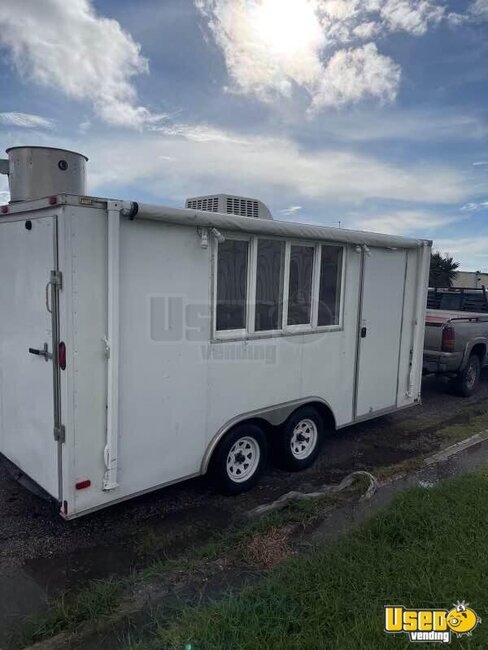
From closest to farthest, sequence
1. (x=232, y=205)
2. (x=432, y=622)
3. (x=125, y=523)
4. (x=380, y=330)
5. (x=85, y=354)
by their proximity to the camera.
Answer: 1. (x=432, y=622)
2. (x=85, y=354)
3. (x=125, y=523)
4. (x=232, y=205)
5. (x=380, y=330)

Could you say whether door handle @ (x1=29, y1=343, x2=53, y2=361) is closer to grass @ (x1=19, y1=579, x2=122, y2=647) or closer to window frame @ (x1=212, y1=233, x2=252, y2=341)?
window frame @ (x1=212, y1=233, x2=252, y2=341)

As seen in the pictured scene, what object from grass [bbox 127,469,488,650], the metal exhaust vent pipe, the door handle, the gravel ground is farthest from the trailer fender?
the metal exhaust vent pipe

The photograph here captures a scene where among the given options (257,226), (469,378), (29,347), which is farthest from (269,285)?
(469,378)

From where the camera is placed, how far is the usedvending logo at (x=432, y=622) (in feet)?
8.20

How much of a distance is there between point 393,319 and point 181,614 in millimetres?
4368

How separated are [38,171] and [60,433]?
2111 mm

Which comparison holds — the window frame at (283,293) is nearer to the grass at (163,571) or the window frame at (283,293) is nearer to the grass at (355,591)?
the grass at (163,571)

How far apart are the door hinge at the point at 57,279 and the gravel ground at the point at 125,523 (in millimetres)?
1974

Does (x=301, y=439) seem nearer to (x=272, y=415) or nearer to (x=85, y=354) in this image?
(x=272, y=415)

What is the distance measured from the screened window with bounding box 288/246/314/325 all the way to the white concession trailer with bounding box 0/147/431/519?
0.02m

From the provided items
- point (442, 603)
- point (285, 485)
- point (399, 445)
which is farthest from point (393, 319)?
point (442, 603)

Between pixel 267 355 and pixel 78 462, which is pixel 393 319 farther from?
pixel 78 462

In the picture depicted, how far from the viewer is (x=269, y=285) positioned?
456 centimetres

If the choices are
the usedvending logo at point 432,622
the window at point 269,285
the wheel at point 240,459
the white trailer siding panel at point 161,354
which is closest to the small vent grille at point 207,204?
the window at point 269,285
